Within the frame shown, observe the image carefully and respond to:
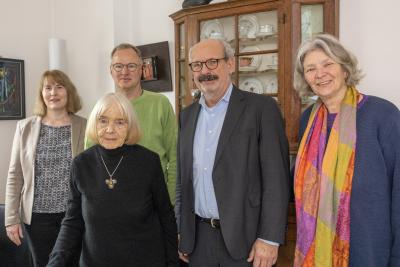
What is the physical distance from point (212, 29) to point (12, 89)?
1.91 m

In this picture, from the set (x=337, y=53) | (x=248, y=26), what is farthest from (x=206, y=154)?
(x=248, y=26)

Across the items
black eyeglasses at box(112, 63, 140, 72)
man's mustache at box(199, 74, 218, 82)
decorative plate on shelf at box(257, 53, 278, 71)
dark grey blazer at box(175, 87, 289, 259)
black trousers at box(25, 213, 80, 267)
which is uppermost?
decorative plate on shelf at box(257, 53, 278, 71)

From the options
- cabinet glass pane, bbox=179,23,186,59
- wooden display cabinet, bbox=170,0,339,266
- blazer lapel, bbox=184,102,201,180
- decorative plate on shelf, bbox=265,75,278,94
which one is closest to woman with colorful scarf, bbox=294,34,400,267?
blazer lapel, bbox=184,102,201,180

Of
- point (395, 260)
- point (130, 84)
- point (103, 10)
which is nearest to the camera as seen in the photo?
point (395, 260)

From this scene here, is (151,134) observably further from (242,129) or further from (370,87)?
(370,87)

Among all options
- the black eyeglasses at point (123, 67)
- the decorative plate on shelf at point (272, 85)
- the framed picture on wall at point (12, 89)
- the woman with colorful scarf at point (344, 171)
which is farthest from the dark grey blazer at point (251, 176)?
the framed picture on wall at point (12, 89)

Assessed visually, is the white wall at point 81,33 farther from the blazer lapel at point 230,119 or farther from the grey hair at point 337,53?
the grey hair at point 337,53

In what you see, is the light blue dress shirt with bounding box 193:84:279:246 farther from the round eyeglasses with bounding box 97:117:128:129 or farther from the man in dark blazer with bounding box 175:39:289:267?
the round eyeglasses with bounding box 97:117:128:129

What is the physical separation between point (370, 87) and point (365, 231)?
4.76 feet

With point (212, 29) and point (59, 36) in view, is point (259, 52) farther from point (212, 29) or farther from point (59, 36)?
point (59, 36)

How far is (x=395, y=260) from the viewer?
3.97ft

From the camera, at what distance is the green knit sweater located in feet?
6.02

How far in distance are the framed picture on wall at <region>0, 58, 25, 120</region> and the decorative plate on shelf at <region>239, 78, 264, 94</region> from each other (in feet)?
6.77

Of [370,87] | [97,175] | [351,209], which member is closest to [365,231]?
[351,209]
